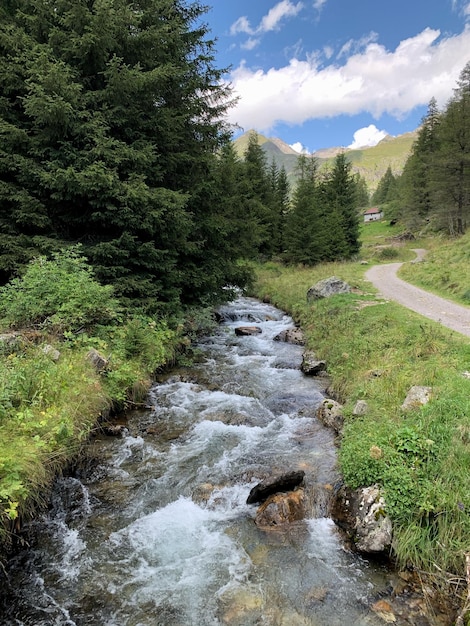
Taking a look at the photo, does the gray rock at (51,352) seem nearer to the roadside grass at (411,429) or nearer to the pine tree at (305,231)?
the roadside grass at (411,429)

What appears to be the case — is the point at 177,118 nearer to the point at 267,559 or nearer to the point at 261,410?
the point at 261,410

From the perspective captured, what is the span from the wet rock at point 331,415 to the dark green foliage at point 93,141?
5729mm

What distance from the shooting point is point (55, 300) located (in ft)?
28.8

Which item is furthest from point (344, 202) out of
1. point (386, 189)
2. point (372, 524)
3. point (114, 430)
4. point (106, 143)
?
point (386, 189)

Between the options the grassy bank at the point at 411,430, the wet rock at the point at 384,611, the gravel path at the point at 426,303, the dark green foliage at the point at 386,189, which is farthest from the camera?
the dark green foliage at the point at 386,189

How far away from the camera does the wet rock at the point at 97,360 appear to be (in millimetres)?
7842

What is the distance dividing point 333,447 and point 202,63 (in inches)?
579

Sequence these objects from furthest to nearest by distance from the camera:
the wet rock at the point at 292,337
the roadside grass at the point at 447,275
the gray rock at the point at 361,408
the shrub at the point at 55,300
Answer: the roadside grass at the point at 447,275 < the wet rock at the point at 292,337 < the shrub at the point at 55,300 < the gray rock at the point at 361,408

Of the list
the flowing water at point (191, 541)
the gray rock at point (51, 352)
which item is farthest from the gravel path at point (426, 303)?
the gray rock at point (51, 352)

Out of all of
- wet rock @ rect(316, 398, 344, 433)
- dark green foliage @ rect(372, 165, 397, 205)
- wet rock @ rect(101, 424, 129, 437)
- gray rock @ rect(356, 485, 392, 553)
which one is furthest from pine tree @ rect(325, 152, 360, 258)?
dark green foliage @ rect(372, 165, 397, 205)

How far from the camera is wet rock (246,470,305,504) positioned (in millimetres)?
5707

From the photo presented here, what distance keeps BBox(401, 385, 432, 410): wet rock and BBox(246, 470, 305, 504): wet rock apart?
2.42m

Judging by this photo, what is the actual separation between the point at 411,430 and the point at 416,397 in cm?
143

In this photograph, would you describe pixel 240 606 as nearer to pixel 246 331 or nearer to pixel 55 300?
pixel 55 300
